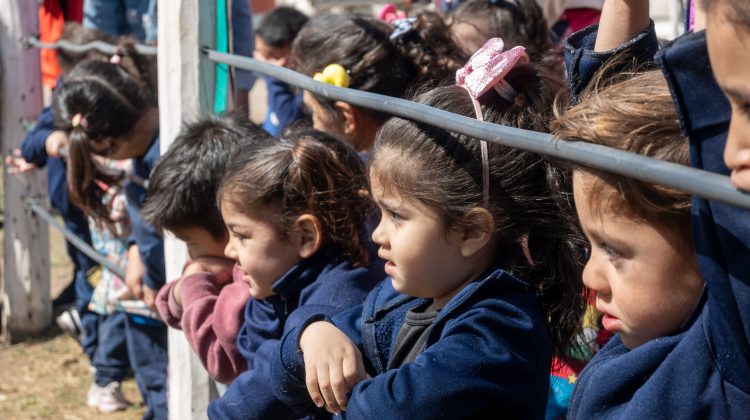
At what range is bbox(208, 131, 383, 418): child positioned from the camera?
6.61 ft

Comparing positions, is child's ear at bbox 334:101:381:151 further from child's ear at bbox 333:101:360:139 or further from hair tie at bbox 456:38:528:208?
hair tie at bbox 456:38:528:208

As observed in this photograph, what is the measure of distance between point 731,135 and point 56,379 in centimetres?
417

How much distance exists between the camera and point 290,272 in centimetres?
Answer: 200

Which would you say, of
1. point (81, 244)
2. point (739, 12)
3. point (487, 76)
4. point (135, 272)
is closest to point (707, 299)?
point (739, 12)

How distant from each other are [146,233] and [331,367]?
1.72 m

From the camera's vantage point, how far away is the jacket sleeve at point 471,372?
139 centimetres

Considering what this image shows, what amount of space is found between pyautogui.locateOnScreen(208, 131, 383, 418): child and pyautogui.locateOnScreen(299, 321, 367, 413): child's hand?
36 cm

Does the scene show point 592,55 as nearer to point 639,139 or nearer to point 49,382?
point 639,139

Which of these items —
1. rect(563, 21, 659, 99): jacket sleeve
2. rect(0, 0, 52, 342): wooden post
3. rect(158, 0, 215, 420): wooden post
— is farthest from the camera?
rect(0, 0, 52, 342): wooden post

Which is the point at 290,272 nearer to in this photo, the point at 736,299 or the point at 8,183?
the point at 736,299

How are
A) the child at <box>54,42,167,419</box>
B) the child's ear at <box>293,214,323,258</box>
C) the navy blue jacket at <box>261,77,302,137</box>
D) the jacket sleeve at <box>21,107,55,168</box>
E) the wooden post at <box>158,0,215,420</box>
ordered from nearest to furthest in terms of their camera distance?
the child's ear at <box>293,214,323,258</box>, the wooden post at <box>158,0,215,420</box>, the child at <box>54,42,167,419</box>, the navy blue jacket at <box>261,77,302,137</box>, the jacket sleeve at <box>21,107,55,168</box>

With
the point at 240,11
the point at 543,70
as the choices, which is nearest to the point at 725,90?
the point at 543,70

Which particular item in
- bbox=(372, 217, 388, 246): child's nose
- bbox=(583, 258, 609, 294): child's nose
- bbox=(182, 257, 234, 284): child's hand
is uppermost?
bbox=(583, 258, 609, 294): child's nose

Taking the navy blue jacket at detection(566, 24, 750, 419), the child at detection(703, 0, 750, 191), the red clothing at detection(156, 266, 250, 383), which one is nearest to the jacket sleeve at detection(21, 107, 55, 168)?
the red clothing at detection(156, 266, 250, 383)
